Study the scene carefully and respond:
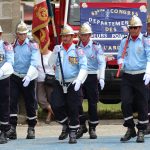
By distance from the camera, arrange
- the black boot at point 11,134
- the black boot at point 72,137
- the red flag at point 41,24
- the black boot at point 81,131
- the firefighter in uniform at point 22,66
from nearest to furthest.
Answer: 1. the black boot at point 72,137
2. the firefighter in uniform at point 22,66
3. the black boot at point 11,134
4. the black boot at point 81,131
5. the red flag at point 41,24

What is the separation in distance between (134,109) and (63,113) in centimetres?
112

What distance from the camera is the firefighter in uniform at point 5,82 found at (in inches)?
422

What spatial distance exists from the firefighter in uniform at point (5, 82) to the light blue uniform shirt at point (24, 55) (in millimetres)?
426

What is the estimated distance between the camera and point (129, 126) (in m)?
10.9

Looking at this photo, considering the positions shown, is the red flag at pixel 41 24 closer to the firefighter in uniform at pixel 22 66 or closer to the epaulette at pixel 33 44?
the epaulette at pixel 33 44

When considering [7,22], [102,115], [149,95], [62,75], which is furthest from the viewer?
[102,115]

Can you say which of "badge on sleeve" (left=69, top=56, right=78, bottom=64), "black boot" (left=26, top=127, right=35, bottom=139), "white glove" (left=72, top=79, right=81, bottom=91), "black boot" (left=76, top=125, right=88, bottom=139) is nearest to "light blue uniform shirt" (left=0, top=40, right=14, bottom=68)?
"badge on sleeve" (left=69, top=56, right=78, bottom=64)

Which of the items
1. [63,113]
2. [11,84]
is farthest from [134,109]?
[11,84]

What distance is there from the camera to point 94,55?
1141 cm

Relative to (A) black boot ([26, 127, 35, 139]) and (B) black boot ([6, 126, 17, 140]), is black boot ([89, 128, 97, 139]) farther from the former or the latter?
(B) black boot ([6, 126, 17, 140])

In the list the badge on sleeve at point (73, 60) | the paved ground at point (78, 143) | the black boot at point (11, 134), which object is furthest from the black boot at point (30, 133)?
the badge on sleeve at point (73, 60)

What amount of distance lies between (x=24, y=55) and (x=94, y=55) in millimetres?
1108

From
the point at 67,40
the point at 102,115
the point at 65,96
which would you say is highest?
the point at 67,40

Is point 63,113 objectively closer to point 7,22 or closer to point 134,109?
point 134,109
